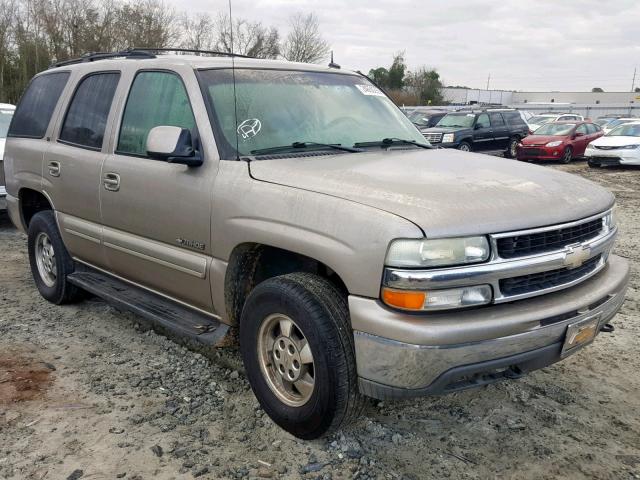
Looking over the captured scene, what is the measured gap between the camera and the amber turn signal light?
2.43 metres

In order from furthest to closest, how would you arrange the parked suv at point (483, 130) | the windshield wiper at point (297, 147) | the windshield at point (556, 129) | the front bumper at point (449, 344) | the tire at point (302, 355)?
1. the windshield at point (556, 129)
2. the parked suv at point (483, 130)
3. the windshield wiper at point (297, 147)
4. the tire at point (302, 355)
5. the front bumper at point (449, 344)

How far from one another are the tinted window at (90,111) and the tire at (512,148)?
17.9 m

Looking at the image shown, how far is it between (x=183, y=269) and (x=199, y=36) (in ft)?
104

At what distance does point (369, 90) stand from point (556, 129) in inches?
709

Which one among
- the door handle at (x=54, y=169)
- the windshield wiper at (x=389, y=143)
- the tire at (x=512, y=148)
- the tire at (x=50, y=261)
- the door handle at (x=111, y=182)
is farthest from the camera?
the tire at (x=512, y=148)

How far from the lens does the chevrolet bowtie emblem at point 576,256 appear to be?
2.73 metres

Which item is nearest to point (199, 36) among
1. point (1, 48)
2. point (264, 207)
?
point (1, 48)

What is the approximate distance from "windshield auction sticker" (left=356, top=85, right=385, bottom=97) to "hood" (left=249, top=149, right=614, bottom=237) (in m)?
0.85

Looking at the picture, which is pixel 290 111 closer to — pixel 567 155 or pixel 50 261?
pixel 50 261

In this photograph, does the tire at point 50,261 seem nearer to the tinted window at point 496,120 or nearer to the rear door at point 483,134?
the rear door at point 483,134

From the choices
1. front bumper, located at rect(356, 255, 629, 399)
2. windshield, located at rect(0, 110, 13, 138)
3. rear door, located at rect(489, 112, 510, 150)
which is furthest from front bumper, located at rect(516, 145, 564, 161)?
front bumper, located at rect(356, 255, 629, 399)

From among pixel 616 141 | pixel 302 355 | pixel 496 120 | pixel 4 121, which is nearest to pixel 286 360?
pixel 302 355

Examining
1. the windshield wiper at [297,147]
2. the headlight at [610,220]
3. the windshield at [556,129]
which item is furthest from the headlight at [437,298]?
the windshield at [556,129]

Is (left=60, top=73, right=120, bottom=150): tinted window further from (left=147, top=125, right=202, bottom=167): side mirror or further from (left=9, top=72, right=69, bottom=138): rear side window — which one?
(left=147, top=125, right=202, bottom=167): side mirror
